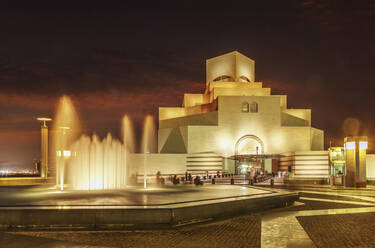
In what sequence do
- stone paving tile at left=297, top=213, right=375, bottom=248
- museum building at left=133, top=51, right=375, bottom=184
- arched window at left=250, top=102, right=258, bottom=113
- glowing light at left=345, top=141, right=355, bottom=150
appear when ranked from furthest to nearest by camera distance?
arched window at left=250, top=102, right=258, bottom=113 < museum building at left=133, top=51, right=375, bottom=184 < glowing light at left=345, top=141, right=355, bottom=150 < stone paving tile at left=297, top=213, right=375, bottom=248

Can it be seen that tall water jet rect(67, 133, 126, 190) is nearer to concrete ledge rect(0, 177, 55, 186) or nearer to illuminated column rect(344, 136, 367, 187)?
concrete ledge rect(0, 177, 55, 186)

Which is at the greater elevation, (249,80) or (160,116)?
(249,80)

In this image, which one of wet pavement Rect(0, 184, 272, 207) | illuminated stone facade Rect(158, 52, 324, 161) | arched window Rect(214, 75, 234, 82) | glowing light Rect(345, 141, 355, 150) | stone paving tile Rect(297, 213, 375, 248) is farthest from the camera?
arched window Rect(214, 75, 234, 82)

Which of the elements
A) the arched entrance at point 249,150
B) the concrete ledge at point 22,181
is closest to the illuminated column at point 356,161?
the arched entrance at point 249,150

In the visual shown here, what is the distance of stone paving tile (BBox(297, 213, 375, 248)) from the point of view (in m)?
8.01

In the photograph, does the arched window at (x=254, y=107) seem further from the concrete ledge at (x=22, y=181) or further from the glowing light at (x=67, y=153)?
the concrete ledge at (x=22, y=181)

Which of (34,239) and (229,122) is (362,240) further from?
(229,122)

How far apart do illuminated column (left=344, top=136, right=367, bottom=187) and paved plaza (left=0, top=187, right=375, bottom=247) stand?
54.7ft

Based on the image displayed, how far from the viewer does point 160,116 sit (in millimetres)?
57031

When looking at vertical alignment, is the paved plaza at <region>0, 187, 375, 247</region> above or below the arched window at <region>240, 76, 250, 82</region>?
below

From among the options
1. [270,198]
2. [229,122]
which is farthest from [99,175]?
[229,122]

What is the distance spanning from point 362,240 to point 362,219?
345cm

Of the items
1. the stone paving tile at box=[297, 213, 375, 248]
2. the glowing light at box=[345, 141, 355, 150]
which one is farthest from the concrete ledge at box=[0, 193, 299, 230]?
the glowing light at box=[345, 141, 355, 150]

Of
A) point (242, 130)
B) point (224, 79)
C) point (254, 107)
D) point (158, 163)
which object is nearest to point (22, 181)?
point (158, 163)
